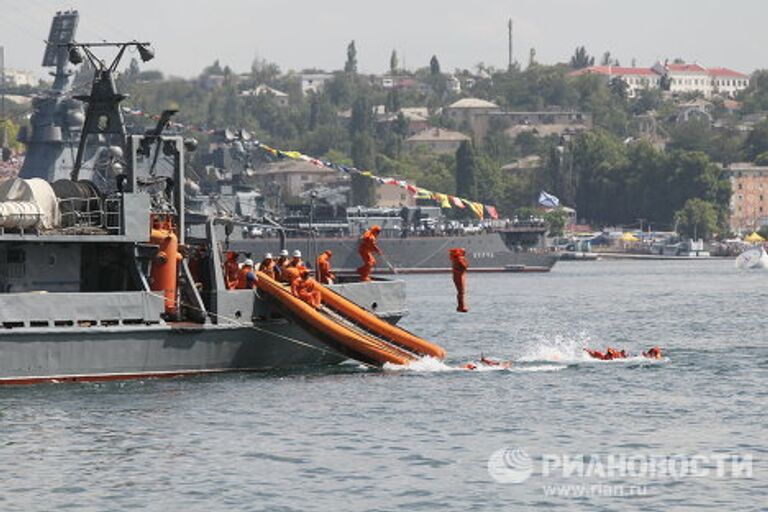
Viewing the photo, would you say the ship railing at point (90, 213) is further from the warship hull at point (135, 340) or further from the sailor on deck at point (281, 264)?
the sailor on deck at point (281, 264)

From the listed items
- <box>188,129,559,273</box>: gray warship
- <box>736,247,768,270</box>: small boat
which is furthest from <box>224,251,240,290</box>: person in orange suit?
<box>736,247,768,270</box>: small boat

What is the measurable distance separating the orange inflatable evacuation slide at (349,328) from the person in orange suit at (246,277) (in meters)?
0.18

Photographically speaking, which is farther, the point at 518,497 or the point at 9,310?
the point at 9,310

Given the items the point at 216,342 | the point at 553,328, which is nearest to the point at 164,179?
the point at 216,342

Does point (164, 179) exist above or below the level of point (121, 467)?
above

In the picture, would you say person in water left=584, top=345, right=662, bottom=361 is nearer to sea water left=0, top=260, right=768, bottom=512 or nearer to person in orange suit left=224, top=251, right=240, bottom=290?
sea water left=0, top=260, right=768, bottom=512

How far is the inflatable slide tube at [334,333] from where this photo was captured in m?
45.5

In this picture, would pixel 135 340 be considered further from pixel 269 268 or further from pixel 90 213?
pixel 269 268

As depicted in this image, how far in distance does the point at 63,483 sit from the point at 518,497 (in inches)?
292

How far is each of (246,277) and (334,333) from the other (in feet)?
7.80

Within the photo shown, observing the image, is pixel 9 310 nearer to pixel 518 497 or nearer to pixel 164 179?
pixel 164 179

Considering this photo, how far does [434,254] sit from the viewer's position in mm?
165000

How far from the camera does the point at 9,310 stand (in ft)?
137

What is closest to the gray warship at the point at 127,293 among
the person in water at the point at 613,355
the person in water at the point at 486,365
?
the person in water at the point at 486,365
